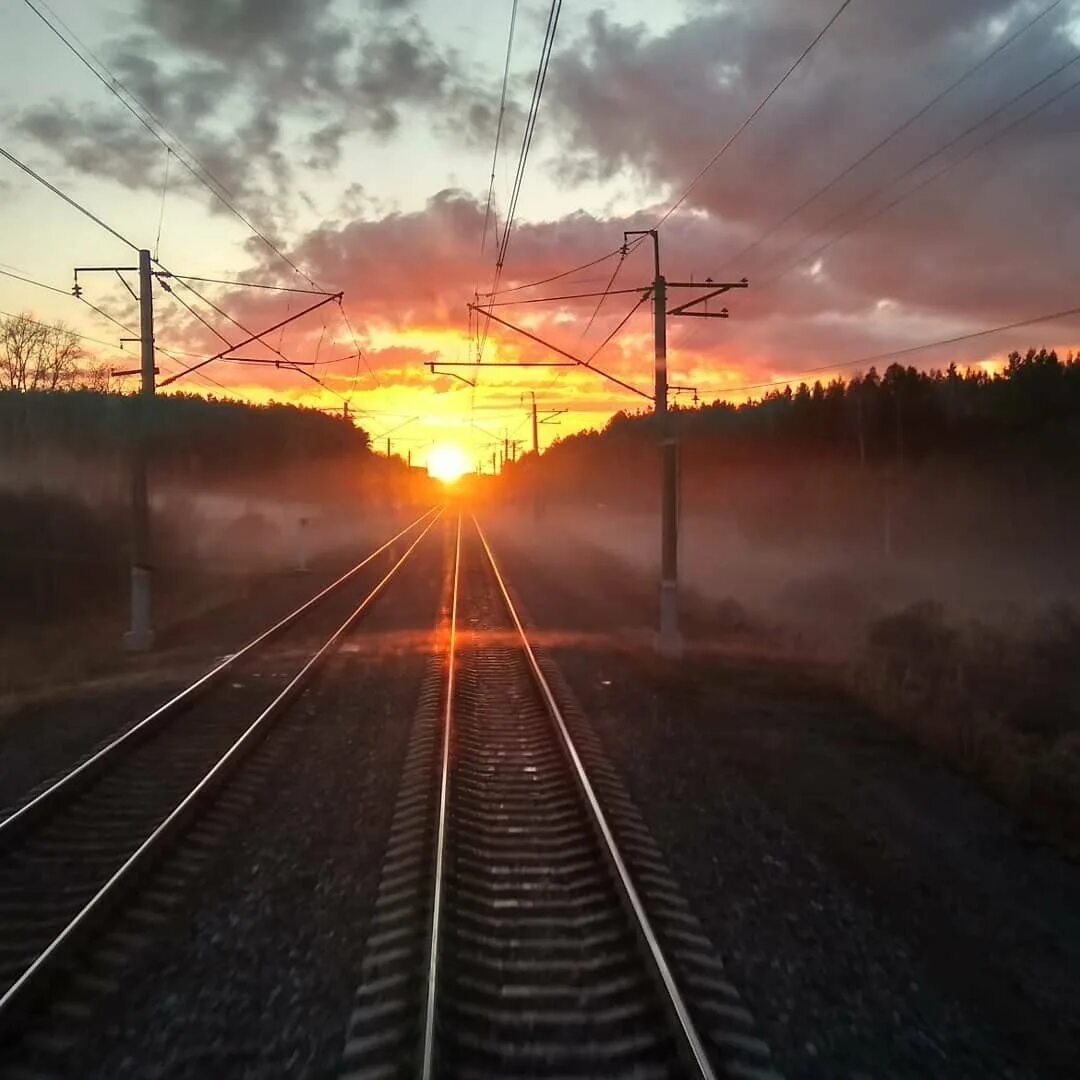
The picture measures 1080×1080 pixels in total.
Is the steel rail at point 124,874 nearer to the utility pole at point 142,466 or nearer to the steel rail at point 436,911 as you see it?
the steel rail at point 436,911

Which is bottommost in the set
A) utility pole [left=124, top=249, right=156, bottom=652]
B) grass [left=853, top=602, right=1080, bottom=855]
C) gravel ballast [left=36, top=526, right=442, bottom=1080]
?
grass [left=853, top=602, right=1080, bottom=855]

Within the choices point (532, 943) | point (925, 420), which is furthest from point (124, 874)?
point (925, 420)

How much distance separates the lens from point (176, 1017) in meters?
6.21

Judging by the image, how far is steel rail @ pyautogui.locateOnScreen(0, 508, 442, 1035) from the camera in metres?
6.21

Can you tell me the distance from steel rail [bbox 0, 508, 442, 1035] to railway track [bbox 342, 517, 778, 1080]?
1.83 metres

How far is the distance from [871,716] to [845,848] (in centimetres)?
662

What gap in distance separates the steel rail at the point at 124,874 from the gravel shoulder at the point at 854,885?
13.4ft

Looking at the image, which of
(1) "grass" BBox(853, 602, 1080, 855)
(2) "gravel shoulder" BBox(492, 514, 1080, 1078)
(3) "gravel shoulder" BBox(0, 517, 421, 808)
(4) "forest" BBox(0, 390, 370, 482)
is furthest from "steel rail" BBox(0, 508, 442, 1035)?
(4) "forest" BBox(0, 390, 370, 482)

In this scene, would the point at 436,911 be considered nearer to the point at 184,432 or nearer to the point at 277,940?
the point at 277,940

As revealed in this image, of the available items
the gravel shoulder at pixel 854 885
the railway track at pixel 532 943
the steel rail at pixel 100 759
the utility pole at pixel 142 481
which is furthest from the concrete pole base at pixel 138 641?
the railway track at pixel 532 943

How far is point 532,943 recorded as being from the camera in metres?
7.24

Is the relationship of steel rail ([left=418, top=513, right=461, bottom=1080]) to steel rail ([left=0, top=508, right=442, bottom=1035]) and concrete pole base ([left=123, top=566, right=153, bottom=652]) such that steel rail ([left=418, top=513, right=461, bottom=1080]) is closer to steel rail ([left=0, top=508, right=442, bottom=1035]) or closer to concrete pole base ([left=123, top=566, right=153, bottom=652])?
steel rail ([left=0, top=508, right=442, bottom=1035])

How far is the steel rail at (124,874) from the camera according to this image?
6213 millimetres

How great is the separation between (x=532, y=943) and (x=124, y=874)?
3.12 metres
